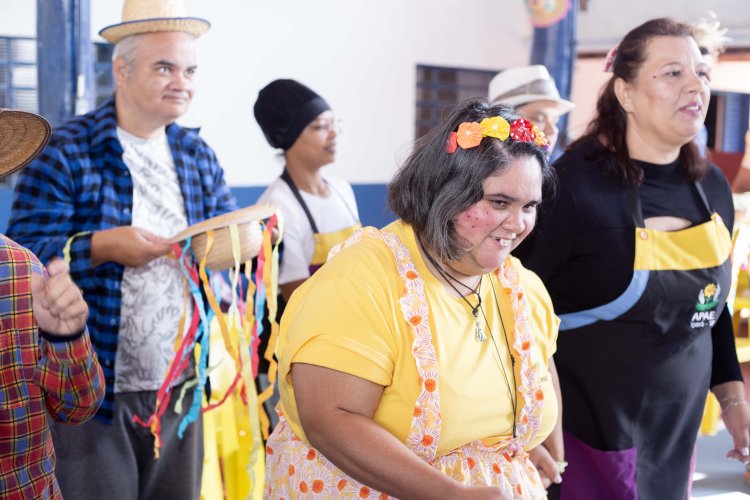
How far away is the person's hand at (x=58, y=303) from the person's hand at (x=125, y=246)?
76 centimetres

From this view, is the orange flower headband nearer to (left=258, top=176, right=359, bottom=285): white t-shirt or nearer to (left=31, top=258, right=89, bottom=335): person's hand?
(left=31, top=258, right=89, bottom=335): person's hand

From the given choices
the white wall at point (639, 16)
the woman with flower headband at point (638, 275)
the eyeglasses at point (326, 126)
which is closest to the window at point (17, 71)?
the eyeglasses at point (326, 126)

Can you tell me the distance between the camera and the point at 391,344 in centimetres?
162

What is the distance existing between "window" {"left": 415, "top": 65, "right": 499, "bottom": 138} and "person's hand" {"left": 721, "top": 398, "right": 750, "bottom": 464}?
246 inches

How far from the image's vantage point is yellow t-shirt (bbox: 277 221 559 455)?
1.59 meters

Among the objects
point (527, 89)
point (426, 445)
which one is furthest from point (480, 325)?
point (527, 89)

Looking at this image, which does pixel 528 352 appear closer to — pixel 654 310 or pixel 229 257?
pixel 654 310

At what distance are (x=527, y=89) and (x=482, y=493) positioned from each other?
218 centimetres

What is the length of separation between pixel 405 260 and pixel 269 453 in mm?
538

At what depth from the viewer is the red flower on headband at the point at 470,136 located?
168cm

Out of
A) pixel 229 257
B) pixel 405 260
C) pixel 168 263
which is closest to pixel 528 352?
pixel 405 260

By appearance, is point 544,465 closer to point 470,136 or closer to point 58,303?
point 470,136

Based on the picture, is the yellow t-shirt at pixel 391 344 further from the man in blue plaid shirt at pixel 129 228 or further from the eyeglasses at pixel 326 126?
the eyeglasses at pixel 326 126

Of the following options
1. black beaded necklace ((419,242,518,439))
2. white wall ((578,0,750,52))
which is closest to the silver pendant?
black beaded necklace ((419,242,518,439))
